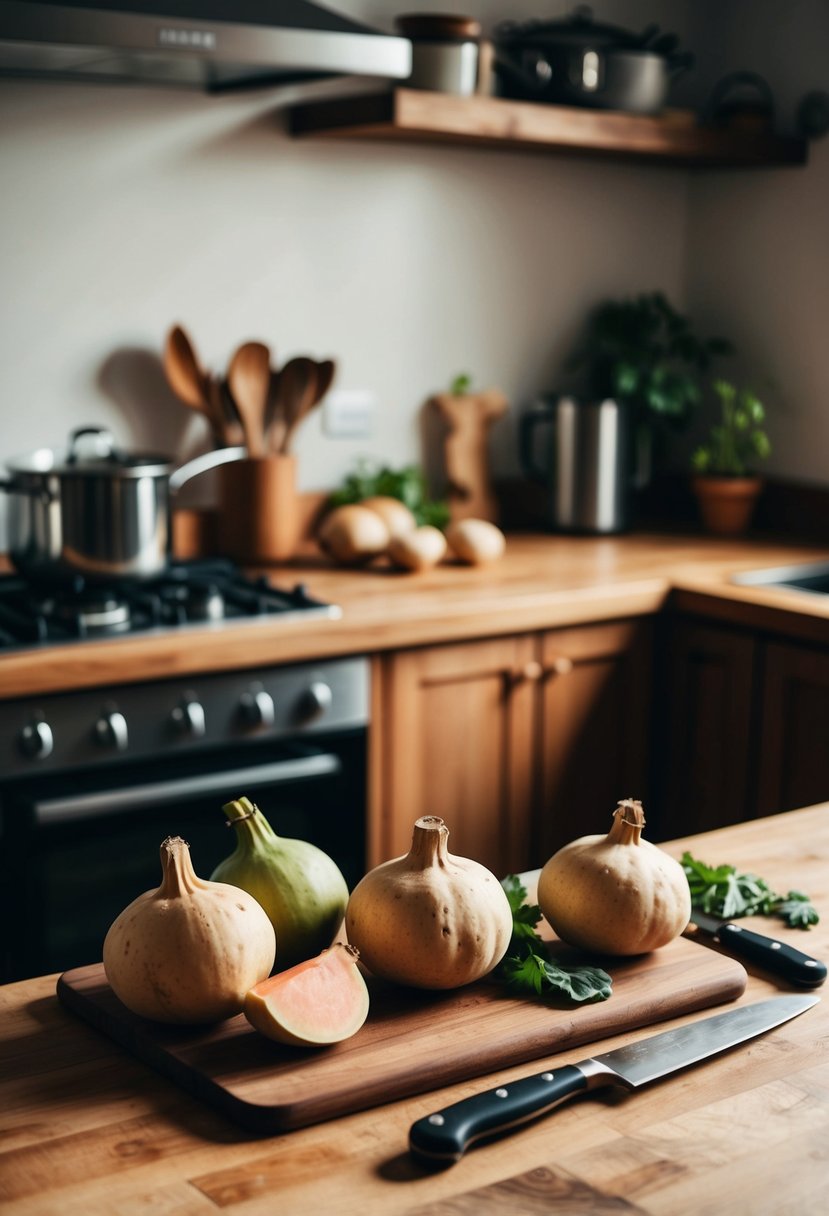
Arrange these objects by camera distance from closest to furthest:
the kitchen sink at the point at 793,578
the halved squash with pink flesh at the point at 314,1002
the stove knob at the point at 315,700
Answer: the halved squash with pink flesh at the point at 314,1002 < the stove knob at the point at 315,700 < the kitchen sink at the point at 793,578

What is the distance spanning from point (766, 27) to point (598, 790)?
1.84m

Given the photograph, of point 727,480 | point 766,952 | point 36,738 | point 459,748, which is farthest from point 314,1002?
point 727,480

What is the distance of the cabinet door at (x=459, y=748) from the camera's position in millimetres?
2488

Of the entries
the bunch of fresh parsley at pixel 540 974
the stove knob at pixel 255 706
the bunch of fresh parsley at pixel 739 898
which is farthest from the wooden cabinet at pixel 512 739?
the bunch of fresh parsley at pixel 540 974

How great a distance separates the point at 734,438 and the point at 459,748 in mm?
1268

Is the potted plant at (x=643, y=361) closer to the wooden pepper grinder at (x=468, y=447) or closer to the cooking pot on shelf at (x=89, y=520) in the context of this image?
the wooden pepper grinder at (x=468, y=447)

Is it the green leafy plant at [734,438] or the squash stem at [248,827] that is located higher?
the green leafy plant at [734,438]

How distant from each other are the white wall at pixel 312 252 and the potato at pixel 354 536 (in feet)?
0.99

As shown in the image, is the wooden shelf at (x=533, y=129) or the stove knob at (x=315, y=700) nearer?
the stove knob at (x=315, y=700)

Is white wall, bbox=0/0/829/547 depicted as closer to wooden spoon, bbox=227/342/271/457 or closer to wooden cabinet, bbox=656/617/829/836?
wooden spoon, bbox=227/342/271/457

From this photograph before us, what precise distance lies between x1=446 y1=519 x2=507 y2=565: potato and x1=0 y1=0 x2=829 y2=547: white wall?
1.30ft

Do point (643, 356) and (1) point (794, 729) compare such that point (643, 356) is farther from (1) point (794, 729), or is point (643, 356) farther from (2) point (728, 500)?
(1) point (794, 729)

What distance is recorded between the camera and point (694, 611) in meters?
2.73

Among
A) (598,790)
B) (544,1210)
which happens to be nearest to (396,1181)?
(544,1210)
